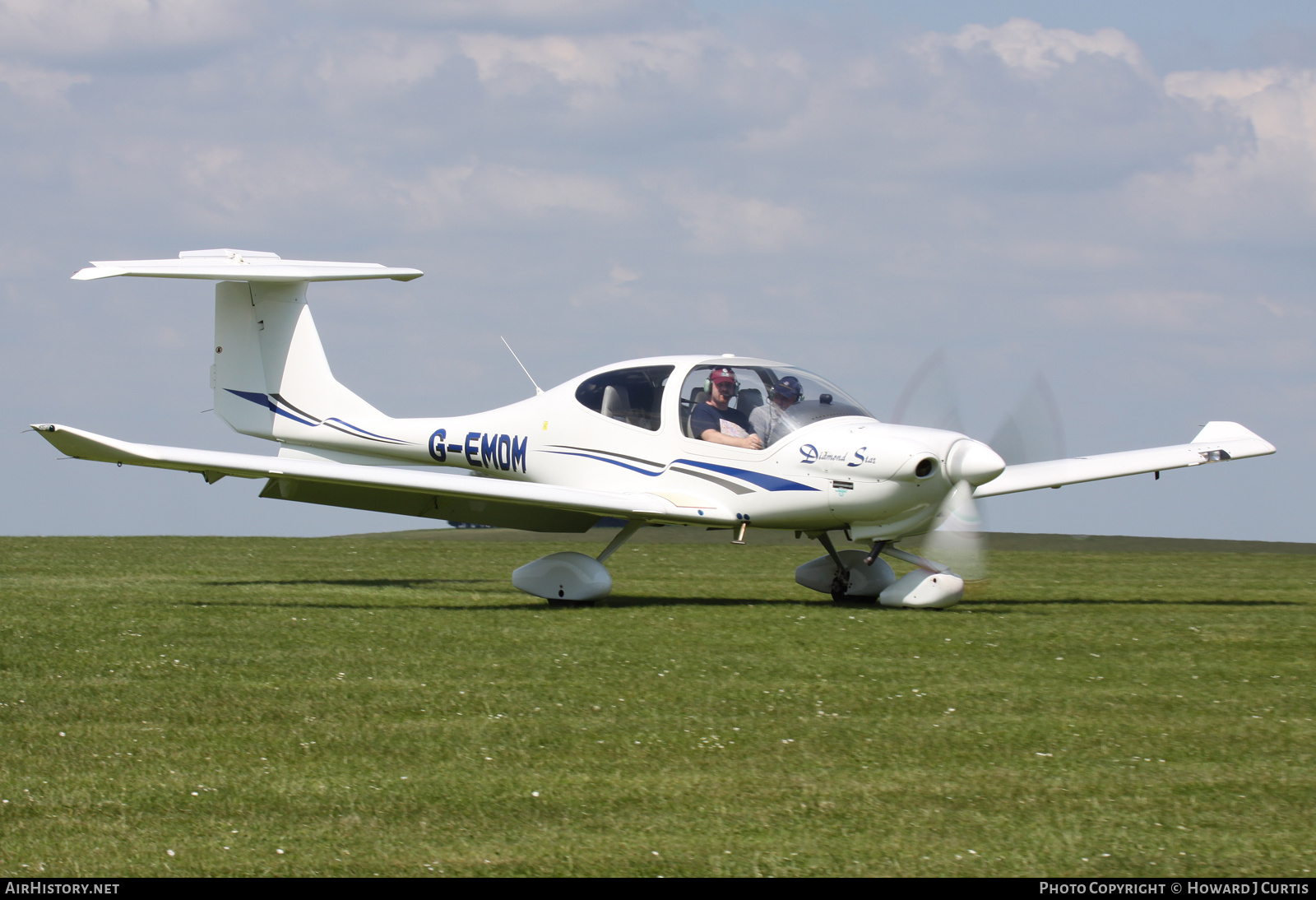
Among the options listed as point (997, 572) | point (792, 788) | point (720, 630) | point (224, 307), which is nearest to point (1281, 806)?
point (792, 788)

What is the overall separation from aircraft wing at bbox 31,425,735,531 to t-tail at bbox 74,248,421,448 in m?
3.27

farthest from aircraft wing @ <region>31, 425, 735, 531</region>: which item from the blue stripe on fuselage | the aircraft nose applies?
the aircraft nose

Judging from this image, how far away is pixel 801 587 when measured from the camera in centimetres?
1591

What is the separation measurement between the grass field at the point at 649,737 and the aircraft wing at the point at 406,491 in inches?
37.6

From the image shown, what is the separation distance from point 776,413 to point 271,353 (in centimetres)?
728

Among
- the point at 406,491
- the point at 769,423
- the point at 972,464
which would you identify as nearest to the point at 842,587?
the point at 769,423

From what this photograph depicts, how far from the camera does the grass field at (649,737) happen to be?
519 cm

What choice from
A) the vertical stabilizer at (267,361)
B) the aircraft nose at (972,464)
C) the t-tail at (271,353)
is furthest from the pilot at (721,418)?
the vertical stabilizer at (267,361)

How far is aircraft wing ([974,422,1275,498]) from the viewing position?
48.0 feet

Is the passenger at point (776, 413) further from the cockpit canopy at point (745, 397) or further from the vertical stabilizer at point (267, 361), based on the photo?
the vertical stabilizer at point (267, 361)

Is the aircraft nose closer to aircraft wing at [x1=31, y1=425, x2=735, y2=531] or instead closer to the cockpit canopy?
the cockpit canopy

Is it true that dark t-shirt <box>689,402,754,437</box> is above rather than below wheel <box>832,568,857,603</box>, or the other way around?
above
